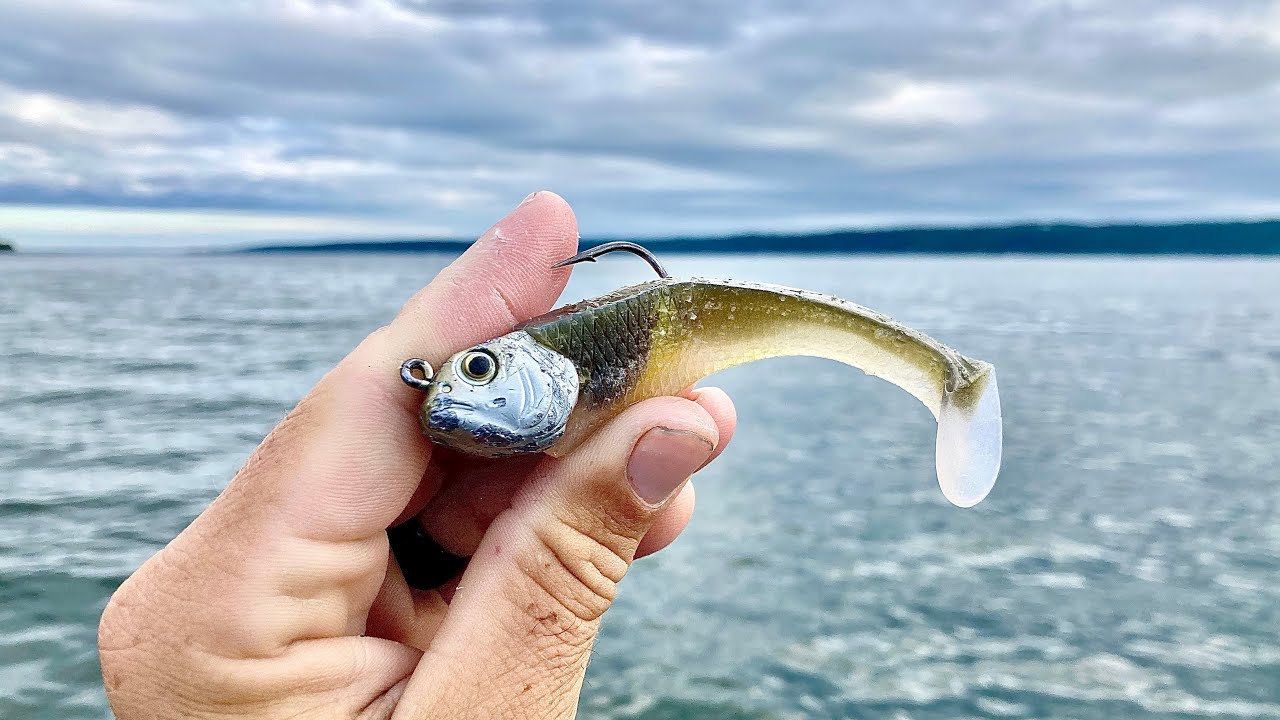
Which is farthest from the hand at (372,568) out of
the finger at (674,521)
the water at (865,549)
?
the water at (865,549)

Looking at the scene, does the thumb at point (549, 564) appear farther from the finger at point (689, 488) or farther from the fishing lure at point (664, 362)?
the finger at point (689, 488)

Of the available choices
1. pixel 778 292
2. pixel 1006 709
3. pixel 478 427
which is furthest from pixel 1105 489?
pixel 478 427

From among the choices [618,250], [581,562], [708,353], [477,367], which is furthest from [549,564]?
[618,250]

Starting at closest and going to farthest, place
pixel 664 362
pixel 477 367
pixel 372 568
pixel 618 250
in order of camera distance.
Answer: pixel 477 367
pixel 372 568
pixel 664 362
pixel 618 250

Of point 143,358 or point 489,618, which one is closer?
point 489,618

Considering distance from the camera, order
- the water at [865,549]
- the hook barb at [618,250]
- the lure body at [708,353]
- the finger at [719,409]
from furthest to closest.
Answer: the water at [865,549] → the finger at [719,409] → the hook barb at [618,250] → the lure body at [708,353]

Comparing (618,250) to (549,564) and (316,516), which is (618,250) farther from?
(316,516)

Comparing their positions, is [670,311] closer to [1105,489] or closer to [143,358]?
[1105,489]
